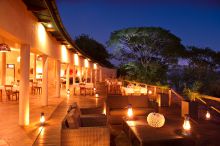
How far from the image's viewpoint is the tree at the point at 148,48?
23.8 metres

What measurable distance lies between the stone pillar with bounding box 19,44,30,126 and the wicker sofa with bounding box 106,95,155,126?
2276mm

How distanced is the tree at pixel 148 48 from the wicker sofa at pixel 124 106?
1545 cm

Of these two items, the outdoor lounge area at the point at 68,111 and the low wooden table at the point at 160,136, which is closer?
the low wooden table at the point at 160,136

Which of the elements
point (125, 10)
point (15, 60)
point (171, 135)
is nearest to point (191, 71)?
point (15, 60)

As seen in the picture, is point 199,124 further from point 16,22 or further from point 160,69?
point 160,69

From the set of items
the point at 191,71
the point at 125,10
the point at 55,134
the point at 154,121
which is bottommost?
the point at 55,134

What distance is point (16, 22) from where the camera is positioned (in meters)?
4.96

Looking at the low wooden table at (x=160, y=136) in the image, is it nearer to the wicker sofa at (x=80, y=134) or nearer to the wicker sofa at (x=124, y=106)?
the wicker sofa at (x=80, y=134)

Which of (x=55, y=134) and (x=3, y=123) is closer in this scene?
(x=55, y=134)

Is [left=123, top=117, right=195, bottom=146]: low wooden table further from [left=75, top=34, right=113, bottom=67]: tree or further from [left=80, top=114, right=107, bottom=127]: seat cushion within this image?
[left=75, top=34, right=113, bottom=67]: tree

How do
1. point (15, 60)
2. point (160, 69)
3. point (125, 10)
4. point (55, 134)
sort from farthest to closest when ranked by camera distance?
point (125, 10) < point (160, 69) < point (15, 60) < point (55, 134)

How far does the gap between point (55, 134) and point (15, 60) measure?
12392mm

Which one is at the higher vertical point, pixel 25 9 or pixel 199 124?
pixel 25 9

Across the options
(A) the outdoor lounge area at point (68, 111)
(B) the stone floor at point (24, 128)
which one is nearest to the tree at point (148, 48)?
(A) the outdoor lounge area at point (68, 111)
